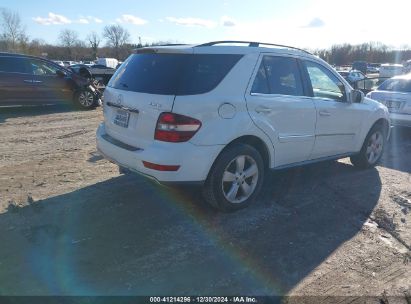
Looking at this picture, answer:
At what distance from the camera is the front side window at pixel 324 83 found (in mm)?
5098

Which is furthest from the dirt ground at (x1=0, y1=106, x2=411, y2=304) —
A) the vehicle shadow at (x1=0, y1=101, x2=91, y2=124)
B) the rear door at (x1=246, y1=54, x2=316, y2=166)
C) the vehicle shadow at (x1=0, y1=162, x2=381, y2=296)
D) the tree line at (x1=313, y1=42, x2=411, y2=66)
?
the tree line at (x1=313, y1=42, x2=411, y2=66)

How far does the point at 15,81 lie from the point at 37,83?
59 cm

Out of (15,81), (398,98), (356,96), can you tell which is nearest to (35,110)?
(15,81)

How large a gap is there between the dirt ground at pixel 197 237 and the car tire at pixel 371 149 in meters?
0.24

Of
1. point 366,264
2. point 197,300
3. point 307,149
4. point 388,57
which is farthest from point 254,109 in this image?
point 388,57

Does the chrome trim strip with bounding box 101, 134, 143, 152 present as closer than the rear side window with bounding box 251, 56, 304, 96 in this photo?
Yes

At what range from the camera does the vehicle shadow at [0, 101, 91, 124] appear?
11206 mm

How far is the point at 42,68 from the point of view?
1167 centimetres

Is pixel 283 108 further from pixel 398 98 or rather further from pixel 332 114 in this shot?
pixel 398 98

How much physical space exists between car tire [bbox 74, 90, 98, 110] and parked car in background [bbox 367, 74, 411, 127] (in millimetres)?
8212

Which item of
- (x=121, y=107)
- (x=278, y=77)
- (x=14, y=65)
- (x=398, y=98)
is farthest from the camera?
(x=14, y=65)

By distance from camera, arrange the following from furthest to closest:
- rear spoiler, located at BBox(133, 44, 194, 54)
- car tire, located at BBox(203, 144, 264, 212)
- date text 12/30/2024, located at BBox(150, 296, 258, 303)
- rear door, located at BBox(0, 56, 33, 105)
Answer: rear door, located at BBox(0, 56, 33, 105), car tire, located at BBox(203, 144, 264, 212), rear spoiler, located at BBox(133, 44, 194, 54), date text 12/30/2024, located at BBox(150, 296, 258, 303)

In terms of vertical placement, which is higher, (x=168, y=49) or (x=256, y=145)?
(x=168, y=49)

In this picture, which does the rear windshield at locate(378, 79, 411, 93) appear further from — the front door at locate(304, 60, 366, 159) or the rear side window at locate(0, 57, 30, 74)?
the rear side window at locate(0, 57, 30, 74)
